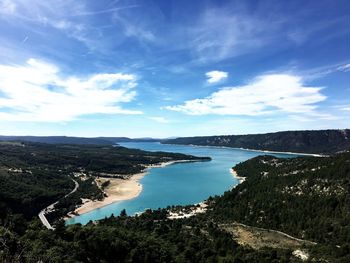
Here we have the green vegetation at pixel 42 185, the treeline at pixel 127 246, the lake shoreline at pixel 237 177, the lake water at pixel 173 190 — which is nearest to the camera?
the treeline at pixel 127 246

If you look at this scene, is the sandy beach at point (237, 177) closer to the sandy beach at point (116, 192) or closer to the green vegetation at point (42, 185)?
the sandy beach at point (116, 192)

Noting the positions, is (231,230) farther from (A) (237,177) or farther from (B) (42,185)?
(A) (237,177)

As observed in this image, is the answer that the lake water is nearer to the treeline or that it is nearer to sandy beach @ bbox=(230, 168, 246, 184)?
sandy beach @ bbox=(230, 168, 246, 184)

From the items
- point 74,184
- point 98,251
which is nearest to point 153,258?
point 98,251

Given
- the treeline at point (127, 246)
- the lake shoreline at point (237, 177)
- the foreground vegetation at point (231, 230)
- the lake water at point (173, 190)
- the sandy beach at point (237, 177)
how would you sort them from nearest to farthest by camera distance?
the treeline at point (127, 246), the foreground vegetation at point (231, 230), the lake water at point (173, 190), the lake shoreline at point (237, 177), the sandy beach at point (237, 177)

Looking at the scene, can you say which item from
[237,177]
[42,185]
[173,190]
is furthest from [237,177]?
[42,185]

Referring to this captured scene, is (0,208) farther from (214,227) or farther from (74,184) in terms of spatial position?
(74,184)

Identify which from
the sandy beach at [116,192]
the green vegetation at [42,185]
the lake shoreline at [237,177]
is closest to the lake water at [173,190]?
the lake shoreline at [237,177]

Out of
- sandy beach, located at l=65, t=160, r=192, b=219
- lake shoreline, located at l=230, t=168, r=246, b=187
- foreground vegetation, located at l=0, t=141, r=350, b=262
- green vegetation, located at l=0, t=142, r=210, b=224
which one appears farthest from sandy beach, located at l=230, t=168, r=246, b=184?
green vegetation, located at l=0, t=142, r=210, b=224
